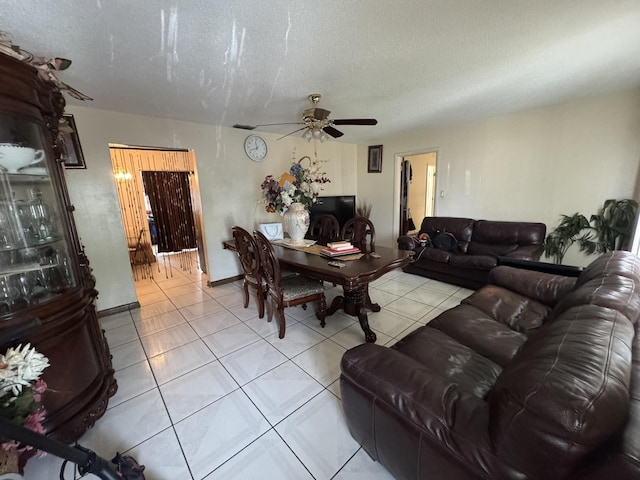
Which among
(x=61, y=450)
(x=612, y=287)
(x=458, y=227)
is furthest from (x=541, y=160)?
(x=61, y=450)

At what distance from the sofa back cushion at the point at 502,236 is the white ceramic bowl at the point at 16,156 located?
14.5ft

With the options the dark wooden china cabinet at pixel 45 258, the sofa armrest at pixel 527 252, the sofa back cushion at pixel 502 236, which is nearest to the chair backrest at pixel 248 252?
the dark wooden china cabinet at pixel 45 258

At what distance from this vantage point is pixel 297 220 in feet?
9.29

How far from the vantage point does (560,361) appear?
2.40ft

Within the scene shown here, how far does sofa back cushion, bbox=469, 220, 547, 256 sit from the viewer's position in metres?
3.29

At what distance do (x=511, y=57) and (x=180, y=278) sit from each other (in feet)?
16.2

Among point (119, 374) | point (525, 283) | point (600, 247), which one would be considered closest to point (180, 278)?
point (119, 374)

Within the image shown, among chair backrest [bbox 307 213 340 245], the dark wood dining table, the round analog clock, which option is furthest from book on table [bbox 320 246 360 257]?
the round analog clock

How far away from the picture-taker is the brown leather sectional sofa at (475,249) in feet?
10.4

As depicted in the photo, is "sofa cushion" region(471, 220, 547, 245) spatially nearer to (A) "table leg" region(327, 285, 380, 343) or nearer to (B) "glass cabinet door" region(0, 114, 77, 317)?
(A) "table leg" region(327, 285, 380, 343)

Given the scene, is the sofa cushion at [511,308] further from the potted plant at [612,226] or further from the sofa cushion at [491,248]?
the potted plant at [612,226]

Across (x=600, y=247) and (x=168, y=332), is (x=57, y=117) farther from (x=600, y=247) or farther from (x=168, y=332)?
(x=600, y=247)

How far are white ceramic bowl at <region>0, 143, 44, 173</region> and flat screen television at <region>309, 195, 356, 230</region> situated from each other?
3341 millimetres

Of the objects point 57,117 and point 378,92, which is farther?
point 378,92
